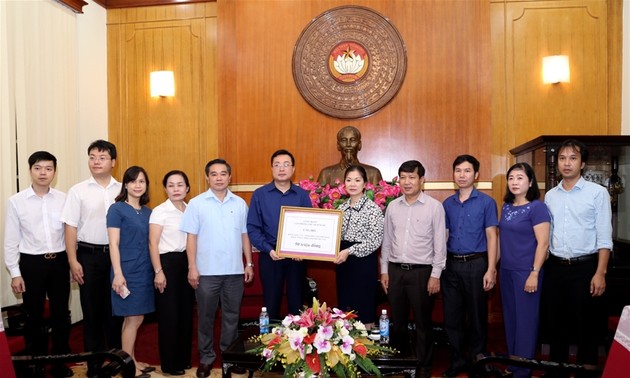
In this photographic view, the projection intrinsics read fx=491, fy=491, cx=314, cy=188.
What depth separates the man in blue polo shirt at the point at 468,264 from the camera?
10.8 feet

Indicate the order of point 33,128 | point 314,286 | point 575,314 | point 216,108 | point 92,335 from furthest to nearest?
point 216,108 → point 33,128 → point 314,286 → point 92,335 → point 575,314

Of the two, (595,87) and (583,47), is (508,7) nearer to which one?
(583,47)

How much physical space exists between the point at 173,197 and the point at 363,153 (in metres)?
2.63

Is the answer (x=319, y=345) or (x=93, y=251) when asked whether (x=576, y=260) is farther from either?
(x=93, y=251)

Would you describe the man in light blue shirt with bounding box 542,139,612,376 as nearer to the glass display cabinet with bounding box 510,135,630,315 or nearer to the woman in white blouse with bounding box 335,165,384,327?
the glass display cabinet with bounding box 510,135,630,315

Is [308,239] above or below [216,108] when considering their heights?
below

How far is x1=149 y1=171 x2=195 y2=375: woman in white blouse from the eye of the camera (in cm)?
333

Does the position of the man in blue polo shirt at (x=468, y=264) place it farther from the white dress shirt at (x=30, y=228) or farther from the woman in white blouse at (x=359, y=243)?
the white dress shirt at (x=30, y=228)

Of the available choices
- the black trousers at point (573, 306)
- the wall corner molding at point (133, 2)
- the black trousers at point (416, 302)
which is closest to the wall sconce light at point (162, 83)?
the wall corner molding at point (133, 2)

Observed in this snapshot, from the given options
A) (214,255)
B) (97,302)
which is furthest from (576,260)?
(97,302)

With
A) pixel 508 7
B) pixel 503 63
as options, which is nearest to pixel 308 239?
pixel 503 63

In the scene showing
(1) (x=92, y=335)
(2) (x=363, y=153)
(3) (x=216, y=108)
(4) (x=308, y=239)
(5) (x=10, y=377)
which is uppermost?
(3) (x=216, y=108)

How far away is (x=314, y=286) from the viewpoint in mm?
3982

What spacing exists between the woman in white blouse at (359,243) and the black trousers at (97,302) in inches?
63.7
